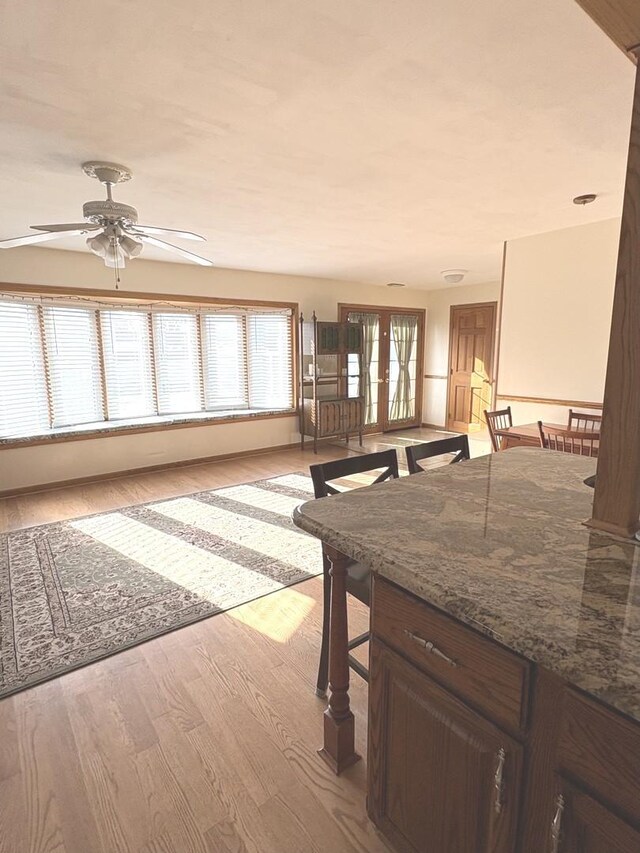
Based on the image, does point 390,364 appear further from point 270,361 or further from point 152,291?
point 152,291

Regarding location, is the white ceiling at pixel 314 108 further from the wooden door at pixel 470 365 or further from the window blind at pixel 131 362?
the wooden door at pixel 470 365

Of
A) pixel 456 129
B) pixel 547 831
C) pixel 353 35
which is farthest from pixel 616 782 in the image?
pixel 456 129

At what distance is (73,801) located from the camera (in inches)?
56.2

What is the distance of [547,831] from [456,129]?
8.05 feet

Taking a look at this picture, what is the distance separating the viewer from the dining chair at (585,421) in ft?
11.2

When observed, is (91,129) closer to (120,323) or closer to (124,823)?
(124,823)

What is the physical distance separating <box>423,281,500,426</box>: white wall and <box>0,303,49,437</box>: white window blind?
19.1ft

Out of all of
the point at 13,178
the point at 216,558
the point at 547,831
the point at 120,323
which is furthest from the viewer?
the point at 120,323

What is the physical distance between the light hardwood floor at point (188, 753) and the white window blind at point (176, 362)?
140 inches

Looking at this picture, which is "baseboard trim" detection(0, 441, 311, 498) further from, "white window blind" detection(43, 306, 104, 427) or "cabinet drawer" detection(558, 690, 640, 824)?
"cabinet drawer" detection(558, 690, 640, 824)

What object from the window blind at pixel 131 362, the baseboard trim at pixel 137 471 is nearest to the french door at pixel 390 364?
the window blind at pixel 131 362

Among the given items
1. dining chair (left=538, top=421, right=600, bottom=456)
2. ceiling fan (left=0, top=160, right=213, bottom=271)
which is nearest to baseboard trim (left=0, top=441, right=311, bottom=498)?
ceiling fan (left=0, top=160, right=213, bottom=271)

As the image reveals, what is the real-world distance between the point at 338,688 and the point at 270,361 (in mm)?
4940

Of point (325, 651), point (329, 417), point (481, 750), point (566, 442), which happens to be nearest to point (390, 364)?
point (329, 417)
